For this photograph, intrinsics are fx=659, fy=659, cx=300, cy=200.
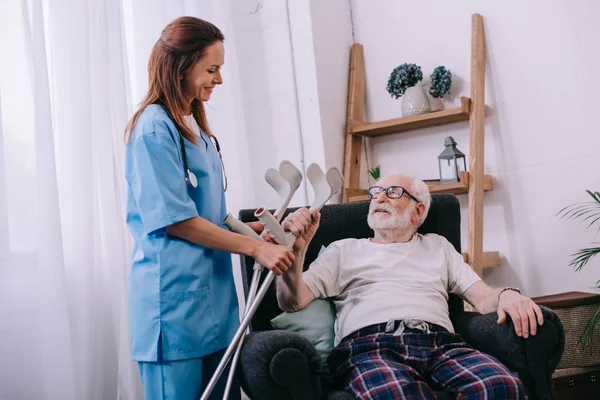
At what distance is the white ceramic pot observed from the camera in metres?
3.13

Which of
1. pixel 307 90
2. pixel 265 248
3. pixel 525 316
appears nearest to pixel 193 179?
pixel 265 248

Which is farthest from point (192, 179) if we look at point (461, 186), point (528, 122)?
point (528, 122)

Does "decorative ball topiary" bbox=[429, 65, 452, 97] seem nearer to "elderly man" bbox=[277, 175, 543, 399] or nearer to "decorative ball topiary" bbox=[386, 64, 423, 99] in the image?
"decorative ball topiary" bbox=[386, 64, 423, 99]

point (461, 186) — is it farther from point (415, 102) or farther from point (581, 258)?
point (581, 258)

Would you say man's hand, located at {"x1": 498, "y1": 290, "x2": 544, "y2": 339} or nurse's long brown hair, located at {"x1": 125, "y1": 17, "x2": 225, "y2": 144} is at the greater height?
nurse's long brown hair, located at {"x1": 125, "y1": 17, "x2": 225, "y2": 144}

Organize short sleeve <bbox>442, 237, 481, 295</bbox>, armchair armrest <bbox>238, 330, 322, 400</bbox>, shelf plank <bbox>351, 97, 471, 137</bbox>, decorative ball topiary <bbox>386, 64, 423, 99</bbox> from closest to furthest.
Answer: armchair armrest <bbox>238, 330, 322, 400</bbox> < short sleeve <bbox>442, 237, 481, 295</bbox> < shelf plank <bbox>351, 97, 471, 137</bbox> < decorative ball topiary <bbox>386, 64, 423, 99</bbox>

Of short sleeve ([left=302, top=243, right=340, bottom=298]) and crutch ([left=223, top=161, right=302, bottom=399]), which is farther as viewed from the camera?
short sleeve ([left=302, top=243, right=340, bottom=298])

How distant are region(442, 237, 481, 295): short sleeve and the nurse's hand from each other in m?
0.72

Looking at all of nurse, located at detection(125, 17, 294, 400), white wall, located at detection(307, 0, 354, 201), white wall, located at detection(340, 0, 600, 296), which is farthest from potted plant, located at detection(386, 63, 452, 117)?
nurse, located at detection(125, 17, 294, 400)

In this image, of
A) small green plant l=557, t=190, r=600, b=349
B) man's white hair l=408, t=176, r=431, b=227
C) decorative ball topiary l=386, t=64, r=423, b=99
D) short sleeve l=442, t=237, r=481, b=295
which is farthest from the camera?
decorative ball topiary l=386, t=64, r=423, b=99

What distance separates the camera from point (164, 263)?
63.9 inches

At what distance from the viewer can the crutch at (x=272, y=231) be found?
1.58 metres

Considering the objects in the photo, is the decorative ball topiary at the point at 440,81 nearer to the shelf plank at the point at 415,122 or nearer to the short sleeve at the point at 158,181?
the shelf plank at the point at 415,122

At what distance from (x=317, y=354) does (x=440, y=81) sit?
1840 mm
